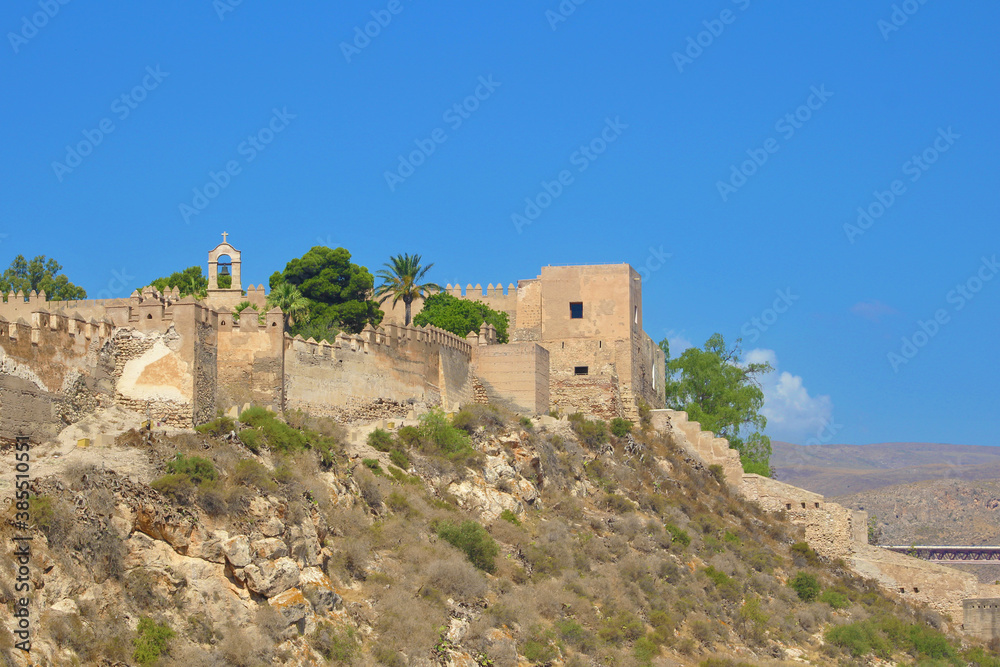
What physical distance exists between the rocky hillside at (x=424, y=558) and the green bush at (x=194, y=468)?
0.15ft

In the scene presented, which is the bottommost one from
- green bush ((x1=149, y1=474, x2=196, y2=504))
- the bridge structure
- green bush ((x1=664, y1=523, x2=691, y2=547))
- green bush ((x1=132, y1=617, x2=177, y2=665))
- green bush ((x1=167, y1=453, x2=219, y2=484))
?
the bridge structure

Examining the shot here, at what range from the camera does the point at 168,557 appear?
77.4 ft

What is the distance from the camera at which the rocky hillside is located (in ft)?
73.6

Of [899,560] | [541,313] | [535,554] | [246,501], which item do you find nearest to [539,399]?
[541,313]

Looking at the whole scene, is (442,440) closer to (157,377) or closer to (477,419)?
(477,419)

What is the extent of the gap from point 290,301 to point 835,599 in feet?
66.9

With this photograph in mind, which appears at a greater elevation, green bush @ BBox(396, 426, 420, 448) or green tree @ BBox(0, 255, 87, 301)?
green tree @ BBox(0, 255, 87, 301)

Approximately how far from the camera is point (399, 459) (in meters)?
33.8

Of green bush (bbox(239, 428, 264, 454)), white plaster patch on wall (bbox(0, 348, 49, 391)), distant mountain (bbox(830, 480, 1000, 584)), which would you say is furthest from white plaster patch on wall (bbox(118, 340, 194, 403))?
distant mountain (bbox(830, 480, 1000, 584))

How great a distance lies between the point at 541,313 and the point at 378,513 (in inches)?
765

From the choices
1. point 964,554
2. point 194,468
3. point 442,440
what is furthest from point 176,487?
point 964,554

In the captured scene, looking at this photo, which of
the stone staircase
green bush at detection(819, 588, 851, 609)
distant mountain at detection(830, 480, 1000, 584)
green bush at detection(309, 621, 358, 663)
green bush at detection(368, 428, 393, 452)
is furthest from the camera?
distant mountain at detection(830, 480, 1000, 584)

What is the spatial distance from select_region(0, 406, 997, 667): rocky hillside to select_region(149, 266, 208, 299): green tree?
14691 mm

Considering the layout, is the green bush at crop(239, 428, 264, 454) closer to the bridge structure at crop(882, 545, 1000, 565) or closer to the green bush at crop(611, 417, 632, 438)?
the green bush at crop(611, 417, 632, 438)
